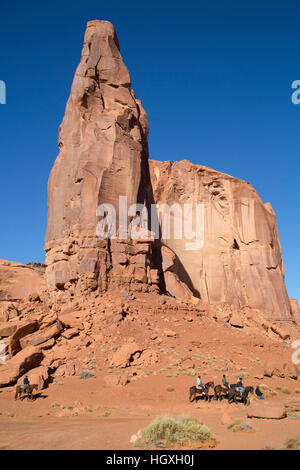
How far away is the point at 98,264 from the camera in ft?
77.2

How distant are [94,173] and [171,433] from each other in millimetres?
18992

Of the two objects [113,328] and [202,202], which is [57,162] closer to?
[113,328]

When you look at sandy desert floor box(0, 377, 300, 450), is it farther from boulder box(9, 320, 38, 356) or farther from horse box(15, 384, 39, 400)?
boulder box(9, 320, 38, 356)

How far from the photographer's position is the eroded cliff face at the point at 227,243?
1750 inches

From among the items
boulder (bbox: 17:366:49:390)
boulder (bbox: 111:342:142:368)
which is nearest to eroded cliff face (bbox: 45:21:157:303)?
boulder (bbox: 111:342:142:368)

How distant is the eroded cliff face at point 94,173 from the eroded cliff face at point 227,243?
16327mm

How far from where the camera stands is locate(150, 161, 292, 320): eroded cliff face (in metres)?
44.4

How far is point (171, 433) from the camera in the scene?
8945 mm

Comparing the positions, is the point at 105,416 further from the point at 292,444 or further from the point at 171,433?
the point at 292,444

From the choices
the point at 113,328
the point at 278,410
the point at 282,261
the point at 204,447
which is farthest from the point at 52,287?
the point at 282,261

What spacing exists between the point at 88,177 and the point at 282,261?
1251 inches

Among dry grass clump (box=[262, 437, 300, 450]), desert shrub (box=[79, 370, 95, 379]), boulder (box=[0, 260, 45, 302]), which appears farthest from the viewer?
boulder (box=[0, 260, 45, 302])

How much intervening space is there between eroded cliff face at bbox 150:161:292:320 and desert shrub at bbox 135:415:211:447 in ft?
108

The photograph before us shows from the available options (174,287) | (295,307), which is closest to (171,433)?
(174,287)
